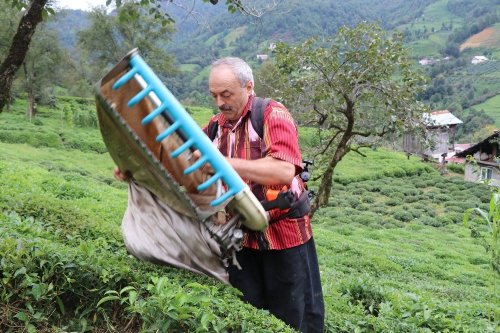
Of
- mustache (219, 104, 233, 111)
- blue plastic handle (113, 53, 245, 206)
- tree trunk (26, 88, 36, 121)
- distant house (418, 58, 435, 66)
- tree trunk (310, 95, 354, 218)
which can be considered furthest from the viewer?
distant house (418, 58, 435, 66)

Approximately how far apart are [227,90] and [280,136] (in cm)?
38

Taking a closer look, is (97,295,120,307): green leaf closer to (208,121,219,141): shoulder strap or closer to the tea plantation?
the tea plantation

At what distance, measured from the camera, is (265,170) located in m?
2.63

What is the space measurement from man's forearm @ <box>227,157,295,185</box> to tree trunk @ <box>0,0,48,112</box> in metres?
2.97

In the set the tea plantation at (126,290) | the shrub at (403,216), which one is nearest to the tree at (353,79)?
the tea plantation at (126,290)

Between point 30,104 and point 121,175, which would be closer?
point 121,175

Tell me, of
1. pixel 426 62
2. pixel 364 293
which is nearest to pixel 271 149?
pixel 364 293

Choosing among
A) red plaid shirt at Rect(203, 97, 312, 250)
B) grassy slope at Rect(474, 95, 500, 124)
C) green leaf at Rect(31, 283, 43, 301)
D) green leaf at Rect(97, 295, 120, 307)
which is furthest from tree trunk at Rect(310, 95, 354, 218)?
grassy slope at Rect(474, 95, 500, 124)

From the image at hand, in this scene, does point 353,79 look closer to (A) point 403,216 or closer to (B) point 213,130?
(B) point 213,130

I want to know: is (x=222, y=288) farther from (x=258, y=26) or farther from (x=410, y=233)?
(x=410, y=233)

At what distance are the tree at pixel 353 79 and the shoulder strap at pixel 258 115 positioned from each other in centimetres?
824

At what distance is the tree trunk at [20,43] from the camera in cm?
455

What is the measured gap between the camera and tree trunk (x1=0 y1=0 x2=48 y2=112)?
4.55 m

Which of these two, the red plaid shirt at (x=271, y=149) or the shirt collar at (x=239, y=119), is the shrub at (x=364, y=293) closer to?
the red plaid shirt at (x=271, y=149)
